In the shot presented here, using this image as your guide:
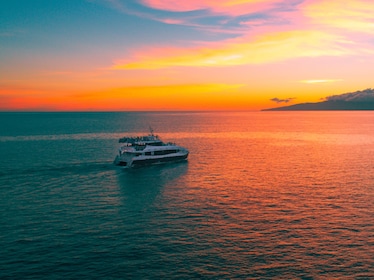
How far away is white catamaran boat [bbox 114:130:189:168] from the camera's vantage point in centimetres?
8719

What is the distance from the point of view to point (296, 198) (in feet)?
188

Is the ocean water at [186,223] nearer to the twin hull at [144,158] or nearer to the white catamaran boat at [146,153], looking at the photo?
Result: the twin hull at [144,158]

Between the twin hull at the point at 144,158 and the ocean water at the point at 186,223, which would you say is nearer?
the ocean water at the point at 186,223

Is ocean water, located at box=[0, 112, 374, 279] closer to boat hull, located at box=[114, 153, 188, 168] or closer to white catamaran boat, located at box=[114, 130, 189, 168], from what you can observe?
boat hull, located at box=[114, 153, 188, 168]

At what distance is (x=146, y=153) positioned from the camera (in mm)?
91938

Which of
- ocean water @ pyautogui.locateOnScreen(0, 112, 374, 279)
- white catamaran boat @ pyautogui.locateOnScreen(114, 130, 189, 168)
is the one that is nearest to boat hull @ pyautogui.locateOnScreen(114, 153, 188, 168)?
white catamaran boat @ pyautogui.locateOnScreen(114, 130, 189, 168)

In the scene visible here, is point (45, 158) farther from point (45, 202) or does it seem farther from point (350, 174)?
point (350, 174)

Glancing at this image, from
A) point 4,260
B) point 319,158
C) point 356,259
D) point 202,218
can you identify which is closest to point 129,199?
point 202,218

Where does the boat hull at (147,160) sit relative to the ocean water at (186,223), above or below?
above

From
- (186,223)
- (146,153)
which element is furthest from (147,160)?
(186,223)

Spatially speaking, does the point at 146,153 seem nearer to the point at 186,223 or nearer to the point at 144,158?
the point at 144,158

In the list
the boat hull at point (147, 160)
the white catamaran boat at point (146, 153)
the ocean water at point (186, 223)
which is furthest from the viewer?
the white catamaran boat at point (146, 153)

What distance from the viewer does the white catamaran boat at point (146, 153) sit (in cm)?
8719

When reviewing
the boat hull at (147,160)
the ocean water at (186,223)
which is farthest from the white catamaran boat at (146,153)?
the ocean water at (186,223)
